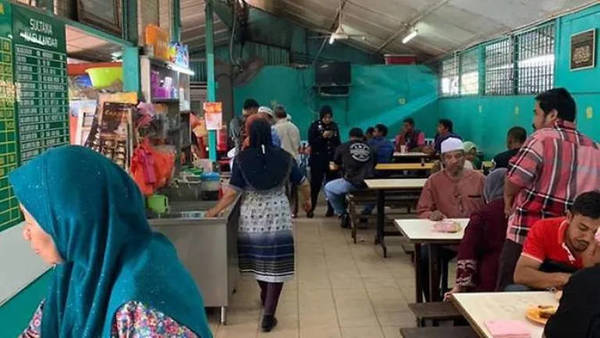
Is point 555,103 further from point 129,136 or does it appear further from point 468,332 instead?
point 129,136

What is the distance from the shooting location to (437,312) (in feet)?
10.7

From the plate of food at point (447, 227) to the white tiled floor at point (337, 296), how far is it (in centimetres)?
77

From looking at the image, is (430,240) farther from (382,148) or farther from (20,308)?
(382,148)

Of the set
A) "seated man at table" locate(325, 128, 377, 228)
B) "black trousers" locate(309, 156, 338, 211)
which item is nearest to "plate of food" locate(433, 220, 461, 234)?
"seated man at table" locate(325, 128, 377, 228)

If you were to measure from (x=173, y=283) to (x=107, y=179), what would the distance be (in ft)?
0.87

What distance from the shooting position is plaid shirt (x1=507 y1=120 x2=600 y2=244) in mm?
3211

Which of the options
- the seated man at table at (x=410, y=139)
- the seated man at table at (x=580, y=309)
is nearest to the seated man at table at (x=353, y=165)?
the seated man at table at (x=410, y=139)

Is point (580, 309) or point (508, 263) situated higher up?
point (580, 309)

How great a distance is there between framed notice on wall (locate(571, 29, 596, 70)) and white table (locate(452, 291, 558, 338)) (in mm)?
3390

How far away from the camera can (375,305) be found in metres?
4.93

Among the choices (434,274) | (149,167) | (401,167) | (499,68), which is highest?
(499,68)

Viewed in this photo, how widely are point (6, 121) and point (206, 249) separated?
2228mm

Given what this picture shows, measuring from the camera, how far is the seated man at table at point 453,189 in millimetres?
4750

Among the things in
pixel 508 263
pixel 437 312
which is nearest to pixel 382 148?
pixel 508 263
